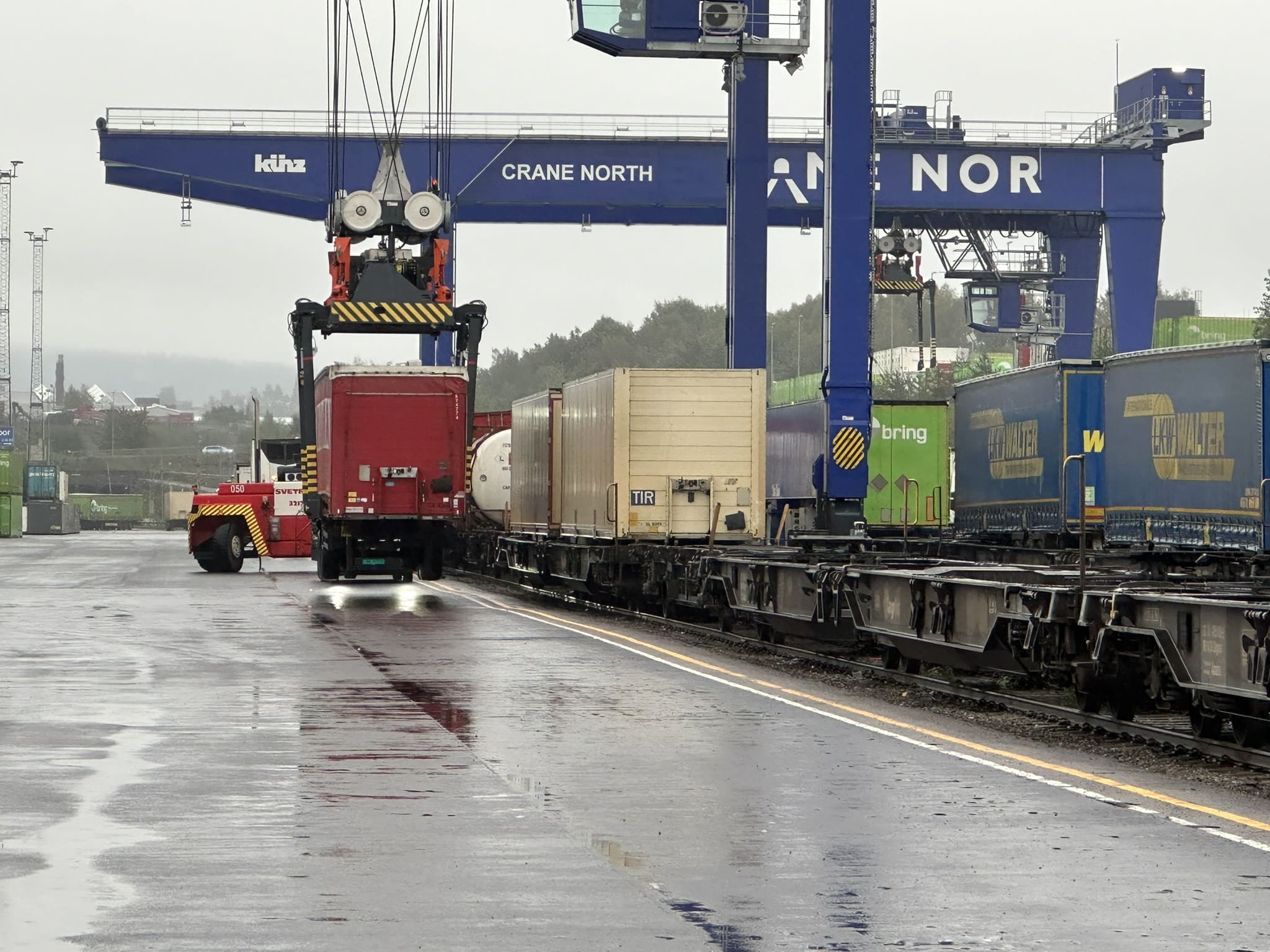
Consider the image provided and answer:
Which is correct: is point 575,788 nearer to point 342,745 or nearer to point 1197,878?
point 342,745

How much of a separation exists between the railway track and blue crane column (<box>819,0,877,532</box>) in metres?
7.67

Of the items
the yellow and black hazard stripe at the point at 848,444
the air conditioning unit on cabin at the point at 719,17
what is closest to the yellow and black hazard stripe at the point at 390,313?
the air conditioning unit on cabin at the point at 719,17

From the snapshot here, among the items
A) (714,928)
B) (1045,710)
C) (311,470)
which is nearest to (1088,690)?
(1045,710)

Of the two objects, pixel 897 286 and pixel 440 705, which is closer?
pixel 440 705

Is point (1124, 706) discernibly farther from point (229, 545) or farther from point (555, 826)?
point (229, 545)

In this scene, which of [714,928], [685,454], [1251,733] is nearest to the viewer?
[714,928]

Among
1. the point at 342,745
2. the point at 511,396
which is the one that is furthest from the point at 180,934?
the point at 511,396

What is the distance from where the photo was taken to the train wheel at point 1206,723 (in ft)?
43.1

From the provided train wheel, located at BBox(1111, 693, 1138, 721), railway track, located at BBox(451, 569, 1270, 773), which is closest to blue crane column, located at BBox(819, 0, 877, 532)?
railway track, located at BBox(451, 569, 1270, 773)

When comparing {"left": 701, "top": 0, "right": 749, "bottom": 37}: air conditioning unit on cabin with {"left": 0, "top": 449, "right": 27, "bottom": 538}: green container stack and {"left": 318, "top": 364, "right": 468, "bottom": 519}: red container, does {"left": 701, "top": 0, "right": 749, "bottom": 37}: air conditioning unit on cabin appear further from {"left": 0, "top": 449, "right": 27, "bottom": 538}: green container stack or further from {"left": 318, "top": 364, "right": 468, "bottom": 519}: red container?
{"left": 0, "top": 449, "right": 27, "bottom": 538}: green container stack

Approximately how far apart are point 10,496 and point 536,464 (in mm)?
62597

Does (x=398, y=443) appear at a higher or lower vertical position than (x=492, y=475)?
higher

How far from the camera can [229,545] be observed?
41.3 m

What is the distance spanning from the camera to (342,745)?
40.8ft
